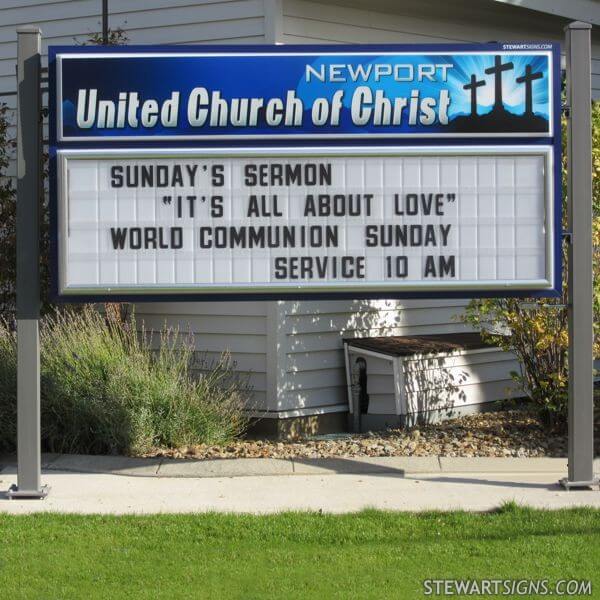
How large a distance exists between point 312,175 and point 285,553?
2959mm

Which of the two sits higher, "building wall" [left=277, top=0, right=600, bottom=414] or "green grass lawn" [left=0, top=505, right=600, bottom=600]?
"building wall" [left=277, top=0, right=600, bottom=414]

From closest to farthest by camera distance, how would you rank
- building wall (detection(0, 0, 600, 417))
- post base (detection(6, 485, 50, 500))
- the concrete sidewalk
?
1. the concrete sidewalk
2. post base (detection(6, 485, 50, 500))
3. building wall (detection(0, 0, 600, 417))

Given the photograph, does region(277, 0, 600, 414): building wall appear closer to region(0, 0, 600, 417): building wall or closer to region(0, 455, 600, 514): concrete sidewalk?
region(0, 0, 600, 417): building wall

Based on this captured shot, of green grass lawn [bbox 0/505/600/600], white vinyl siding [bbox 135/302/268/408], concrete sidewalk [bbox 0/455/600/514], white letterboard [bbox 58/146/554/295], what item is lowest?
green grass lawn [bbox 0/505/600/600]

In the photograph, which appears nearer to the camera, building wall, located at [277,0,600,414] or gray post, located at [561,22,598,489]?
gray post, located at [561,22,598,489]

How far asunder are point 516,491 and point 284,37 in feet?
17.1

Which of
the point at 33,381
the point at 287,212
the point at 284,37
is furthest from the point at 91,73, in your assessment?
the point at 284,37

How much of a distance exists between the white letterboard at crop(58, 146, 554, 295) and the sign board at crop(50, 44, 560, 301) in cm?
1

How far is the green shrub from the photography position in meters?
9.68

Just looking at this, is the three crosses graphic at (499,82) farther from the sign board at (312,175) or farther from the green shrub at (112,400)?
the green shrub at (112,400)

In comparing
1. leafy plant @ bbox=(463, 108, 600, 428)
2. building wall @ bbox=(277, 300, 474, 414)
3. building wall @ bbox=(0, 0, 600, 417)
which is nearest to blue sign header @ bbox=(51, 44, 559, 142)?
leafy plant @ bbox=(463, 108, 600, 428)

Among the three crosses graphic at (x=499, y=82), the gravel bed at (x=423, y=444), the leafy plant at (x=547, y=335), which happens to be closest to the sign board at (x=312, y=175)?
the three crosses graphic at (x=499, y=82)

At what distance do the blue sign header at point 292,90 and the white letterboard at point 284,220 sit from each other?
0.70ft

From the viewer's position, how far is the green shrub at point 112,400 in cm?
968
